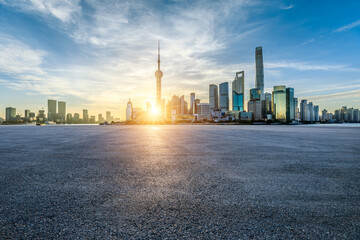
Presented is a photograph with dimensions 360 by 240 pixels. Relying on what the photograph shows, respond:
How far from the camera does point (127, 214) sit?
3336mm

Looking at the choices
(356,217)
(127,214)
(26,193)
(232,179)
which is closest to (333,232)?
(356,217)

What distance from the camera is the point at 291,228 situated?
291 centimetres

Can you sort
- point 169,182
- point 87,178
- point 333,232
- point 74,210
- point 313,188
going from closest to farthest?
point 333,232, point 74,210, point 313,188, point 169,182, point 87,178

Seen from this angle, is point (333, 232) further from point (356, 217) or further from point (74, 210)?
point (74, 210)

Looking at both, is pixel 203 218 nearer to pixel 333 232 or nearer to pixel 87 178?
pixel 333 232

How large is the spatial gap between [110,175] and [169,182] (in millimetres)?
1967

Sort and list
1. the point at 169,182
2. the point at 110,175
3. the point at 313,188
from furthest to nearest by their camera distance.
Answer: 1. the point at 110,175
2. the point at 169,182
3. the point at 313,188

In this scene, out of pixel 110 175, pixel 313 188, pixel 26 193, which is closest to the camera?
pixel 26 193

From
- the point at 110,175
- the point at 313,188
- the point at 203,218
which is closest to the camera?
the point at 203,218

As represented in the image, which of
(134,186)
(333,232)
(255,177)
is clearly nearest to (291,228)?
(333,232)

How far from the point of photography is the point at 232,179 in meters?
5.33

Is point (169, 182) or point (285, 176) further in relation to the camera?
point (285, 176)

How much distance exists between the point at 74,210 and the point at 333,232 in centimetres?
426

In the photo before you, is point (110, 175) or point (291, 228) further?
point (110, 175)
